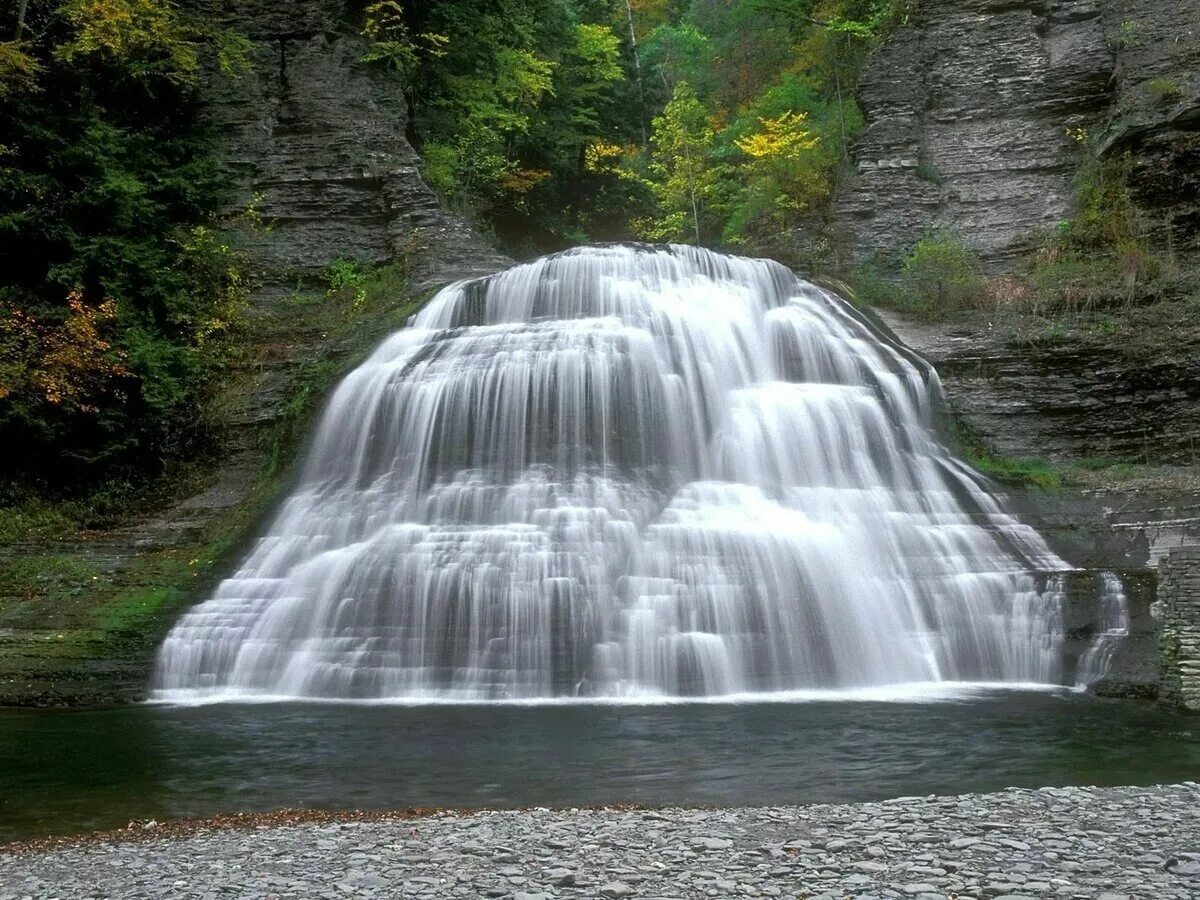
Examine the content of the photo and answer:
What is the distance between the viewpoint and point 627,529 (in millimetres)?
13312

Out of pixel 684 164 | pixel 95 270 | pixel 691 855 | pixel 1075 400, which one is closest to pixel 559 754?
pixel 691 855

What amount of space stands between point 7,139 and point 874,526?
49.8 ft

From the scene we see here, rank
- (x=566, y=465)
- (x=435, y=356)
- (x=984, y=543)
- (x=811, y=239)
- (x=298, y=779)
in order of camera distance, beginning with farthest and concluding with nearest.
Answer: (x=811, y=239), (x=435, y=356), (x=566, y=465), (x=984, y=543), (x=298, y=779)

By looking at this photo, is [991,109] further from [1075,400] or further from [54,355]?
[54,355]

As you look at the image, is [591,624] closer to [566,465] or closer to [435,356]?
[566,465]

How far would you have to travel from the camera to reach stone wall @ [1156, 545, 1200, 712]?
10.5 metres

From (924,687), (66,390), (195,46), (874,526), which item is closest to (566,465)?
(874,526)

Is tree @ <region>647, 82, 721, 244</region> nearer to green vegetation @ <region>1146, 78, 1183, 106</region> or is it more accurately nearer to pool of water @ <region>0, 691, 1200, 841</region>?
green vegetation @ <region>1146, 78, 1183, 106</region>

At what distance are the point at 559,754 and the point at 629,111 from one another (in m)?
32.3

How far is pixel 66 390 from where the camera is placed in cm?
1600

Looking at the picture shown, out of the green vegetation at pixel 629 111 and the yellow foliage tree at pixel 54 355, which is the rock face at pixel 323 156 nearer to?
the green vegetation at pixel 629 111

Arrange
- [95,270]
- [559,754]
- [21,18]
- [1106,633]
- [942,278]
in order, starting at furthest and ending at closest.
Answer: [942,278], [95,270], [21,18], [1106,633], [559,754]

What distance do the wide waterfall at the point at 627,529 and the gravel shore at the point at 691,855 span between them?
5.20 meters

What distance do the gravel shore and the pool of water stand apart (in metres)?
0.76
